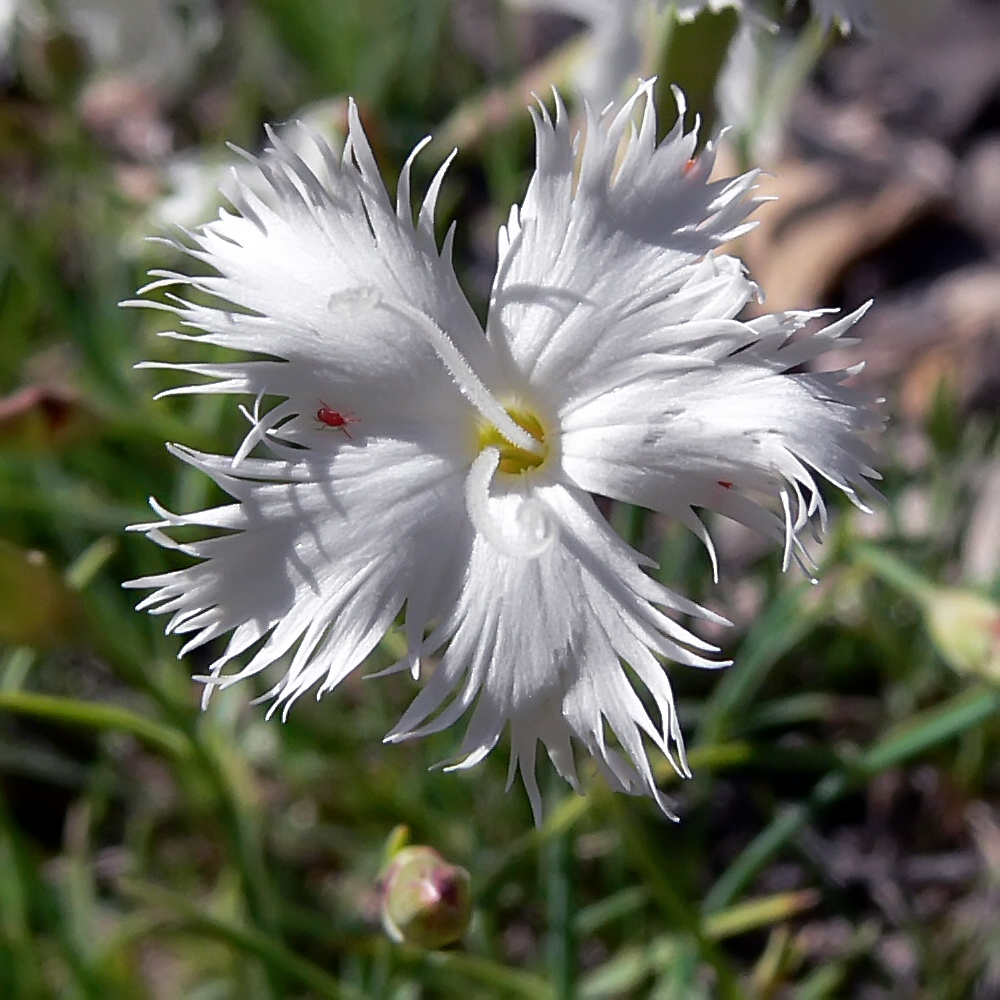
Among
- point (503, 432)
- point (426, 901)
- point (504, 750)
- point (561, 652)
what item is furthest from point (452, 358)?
point (504, 750)

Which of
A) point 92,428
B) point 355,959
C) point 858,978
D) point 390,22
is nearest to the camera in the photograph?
point 92,428

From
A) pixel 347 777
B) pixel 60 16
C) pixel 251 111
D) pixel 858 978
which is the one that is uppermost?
pixel 60 16

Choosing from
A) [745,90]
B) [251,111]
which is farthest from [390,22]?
[745,90]

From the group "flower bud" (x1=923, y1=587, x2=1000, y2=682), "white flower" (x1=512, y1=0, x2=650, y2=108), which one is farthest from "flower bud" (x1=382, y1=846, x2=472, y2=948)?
"white flower" (x1=512, y1=0, x2=650, y2=108)

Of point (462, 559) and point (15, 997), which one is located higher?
point (462, 559)

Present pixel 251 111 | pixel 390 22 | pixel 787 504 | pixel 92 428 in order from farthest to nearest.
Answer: pixel 390 22 → pixel 251 111 → pixel 92 428 → pixel 787 504

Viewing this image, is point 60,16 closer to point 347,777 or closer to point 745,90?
point 745,90

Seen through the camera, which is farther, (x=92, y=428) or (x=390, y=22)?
(x=390, y=22)
